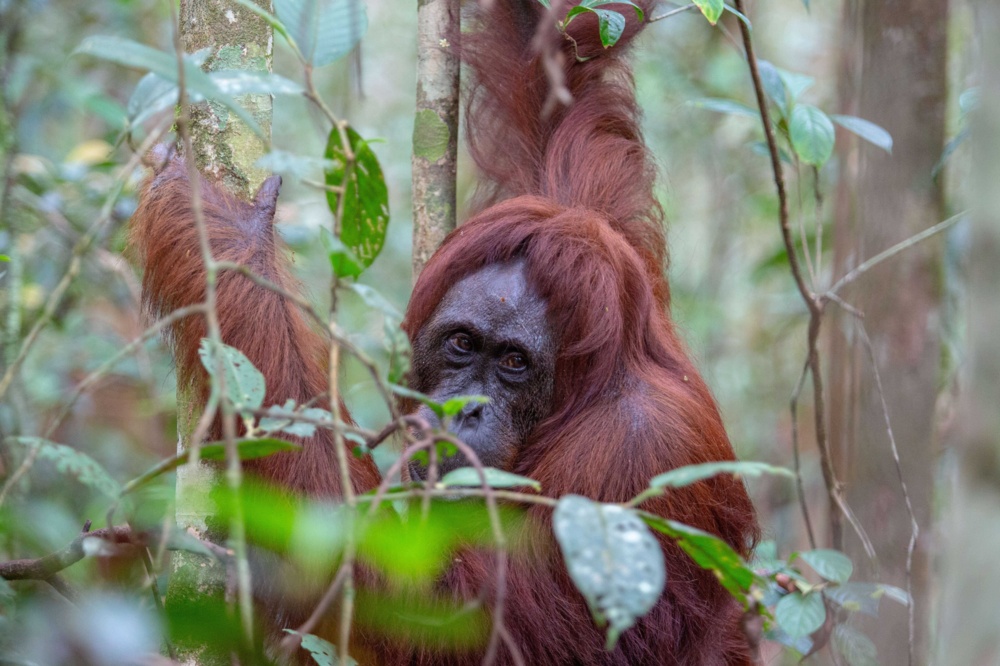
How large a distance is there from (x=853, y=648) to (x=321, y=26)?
8.49 ft

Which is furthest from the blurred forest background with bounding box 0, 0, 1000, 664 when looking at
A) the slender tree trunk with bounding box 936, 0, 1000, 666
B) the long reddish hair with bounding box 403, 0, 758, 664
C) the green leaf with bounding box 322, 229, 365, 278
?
the long reddish hair with bounding box 403, 0, 758, 664

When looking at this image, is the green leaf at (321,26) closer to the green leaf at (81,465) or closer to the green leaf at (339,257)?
the green leaf at (339,257)

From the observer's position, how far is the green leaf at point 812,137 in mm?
3330

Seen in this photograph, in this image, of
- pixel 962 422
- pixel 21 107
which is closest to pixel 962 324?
pixel 962 422

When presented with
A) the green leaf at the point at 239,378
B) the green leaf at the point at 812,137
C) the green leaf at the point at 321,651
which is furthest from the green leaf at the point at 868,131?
the green leaf at the point at 321,651

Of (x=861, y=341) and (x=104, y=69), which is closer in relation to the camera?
(x=861, y=341)

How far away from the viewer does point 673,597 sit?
2963 millimetres

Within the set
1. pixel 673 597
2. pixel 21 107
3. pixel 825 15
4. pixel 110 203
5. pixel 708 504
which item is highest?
pixel 825 15

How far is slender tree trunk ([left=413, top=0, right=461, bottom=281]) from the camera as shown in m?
3.51

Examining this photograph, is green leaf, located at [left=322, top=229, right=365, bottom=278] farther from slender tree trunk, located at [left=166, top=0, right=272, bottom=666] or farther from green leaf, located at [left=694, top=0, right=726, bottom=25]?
green leaf, located at [left=694, top=0, right=726, bottom=25]

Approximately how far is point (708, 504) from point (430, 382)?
3.24ft

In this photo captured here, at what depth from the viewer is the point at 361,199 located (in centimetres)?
215

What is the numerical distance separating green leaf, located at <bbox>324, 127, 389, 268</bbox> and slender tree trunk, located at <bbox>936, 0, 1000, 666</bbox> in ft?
3.85

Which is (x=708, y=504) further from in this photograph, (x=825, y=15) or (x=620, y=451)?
(x=825, y=15)
